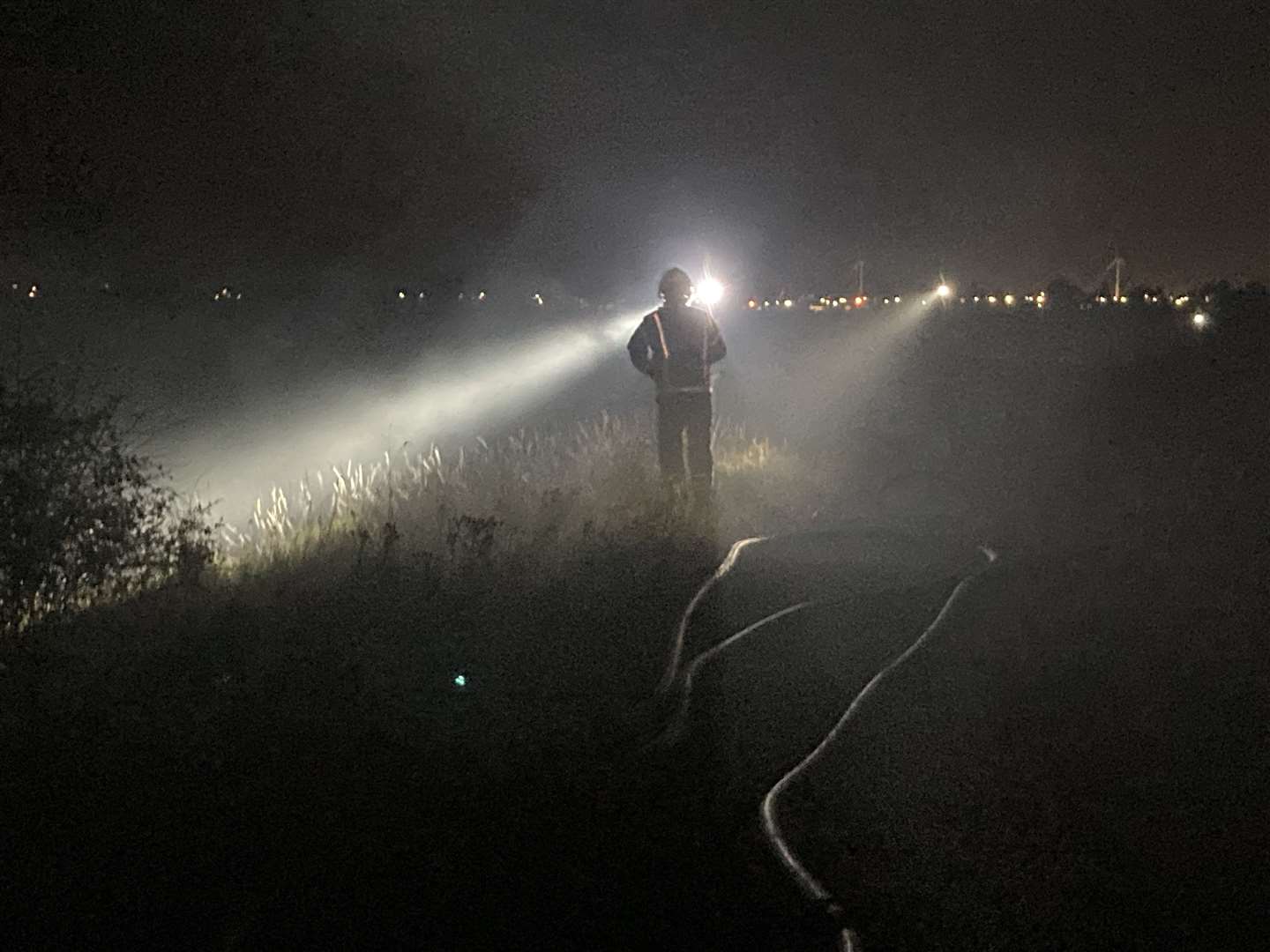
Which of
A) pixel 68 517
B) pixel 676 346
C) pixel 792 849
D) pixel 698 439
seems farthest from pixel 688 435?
pixel 792 849

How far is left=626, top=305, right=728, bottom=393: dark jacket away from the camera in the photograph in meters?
12.5

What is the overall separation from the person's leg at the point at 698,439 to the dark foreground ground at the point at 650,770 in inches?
100

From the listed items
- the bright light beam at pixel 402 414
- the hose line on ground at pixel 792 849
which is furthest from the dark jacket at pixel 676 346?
the bright light beam at pixel 402 414

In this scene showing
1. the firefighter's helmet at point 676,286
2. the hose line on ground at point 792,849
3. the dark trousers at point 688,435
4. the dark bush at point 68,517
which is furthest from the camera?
the dark trousers at point 688,435

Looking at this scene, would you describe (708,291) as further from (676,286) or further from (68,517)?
(68,517)

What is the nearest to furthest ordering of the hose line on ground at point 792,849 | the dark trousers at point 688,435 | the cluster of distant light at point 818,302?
the hose line on ground at point 792,849
the dark trousers at point 688,435
the cluster of distant light at point 818,302

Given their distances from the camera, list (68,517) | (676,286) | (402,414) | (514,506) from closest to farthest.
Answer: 1. (68,517)
2. (514,506)
3. (676,286)
4. (402,414)

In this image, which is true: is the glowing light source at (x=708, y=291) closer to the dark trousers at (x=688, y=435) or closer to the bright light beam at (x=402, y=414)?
the dark trousers at (x=688, y=435)

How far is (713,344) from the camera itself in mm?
12625

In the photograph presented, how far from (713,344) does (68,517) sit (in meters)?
6.17

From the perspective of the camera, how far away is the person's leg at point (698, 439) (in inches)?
501

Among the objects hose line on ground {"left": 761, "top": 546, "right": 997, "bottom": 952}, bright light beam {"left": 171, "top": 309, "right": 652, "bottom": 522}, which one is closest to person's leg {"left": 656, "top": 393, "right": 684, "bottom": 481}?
hose line on ground {"left": 761, "top": 546, "right": 997, "bottom": 952}

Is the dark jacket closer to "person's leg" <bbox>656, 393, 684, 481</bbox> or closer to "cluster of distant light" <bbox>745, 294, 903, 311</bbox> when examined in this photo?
"person's leg" <bbox>656, 393, 684, 481</bbox>

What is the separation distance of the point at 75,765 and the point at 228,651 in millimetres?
1580
